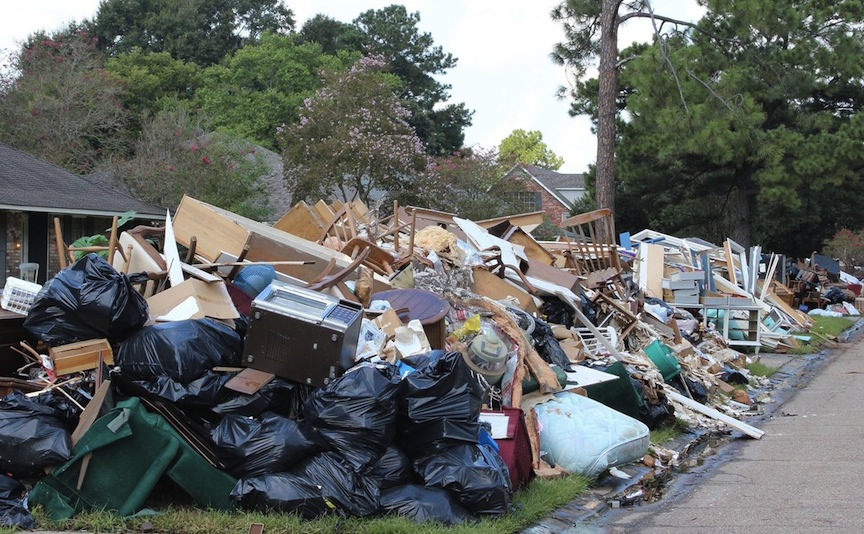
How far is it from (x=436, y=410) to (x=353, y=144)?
70.2ft

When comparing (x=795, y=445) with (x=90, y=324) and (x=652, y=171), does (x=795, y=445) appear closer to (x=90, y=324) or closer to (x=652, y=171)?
(x=90, y=324)

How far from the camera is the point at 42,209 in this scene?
16.8 m

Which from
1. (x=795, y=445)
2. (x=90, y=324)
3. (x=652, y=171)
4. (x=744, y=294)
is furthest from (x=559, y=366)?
(x=652, y=171)

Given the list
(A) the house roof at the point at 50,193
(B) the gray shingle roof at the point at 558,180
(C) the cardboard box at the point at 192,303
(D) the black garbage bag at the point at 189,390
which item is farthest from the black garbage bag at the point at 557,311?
(B) the gray shingle roof at the point at 558,180

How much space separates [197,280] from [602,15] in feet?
48.1

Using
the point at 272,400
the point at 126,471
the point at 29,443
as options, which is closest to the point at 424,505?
the point at 272,400

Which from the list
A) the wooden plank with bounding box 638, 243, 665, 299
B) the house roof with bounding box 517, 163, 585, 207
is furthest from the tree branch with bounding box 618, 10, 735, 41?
the house roof with bounding box 517, 163, 585, 207

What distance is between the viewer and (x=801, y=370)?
1454cm

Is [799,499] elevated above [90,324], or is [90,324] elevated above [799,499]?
[90,324]

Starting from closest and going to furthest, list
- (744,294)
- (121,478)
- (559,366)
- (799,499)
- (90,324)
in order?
(121,478) < (90,324) < (799,499) < (559,366) < (744,294)

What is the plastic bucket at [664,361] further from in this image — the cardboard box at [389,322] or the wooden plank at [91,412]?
the wooden plank at [91,412]

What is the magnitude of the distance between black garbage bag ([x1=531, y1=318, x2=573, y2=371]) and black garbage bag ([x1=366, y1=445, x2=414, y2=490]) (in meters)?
2.90

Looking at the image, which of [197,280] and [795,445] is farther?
[795,445]

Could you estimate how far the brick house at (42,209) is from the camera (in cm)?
1717
